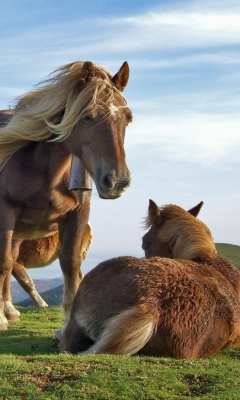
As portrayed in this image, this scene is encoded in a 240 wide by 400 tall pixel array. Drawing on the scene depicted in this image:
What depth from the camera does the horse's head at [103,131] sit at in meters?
8.30

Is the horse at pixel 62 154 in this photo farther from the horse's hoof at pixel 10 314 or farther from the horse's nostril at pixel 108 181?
the horse's hoof at pixel 10 314

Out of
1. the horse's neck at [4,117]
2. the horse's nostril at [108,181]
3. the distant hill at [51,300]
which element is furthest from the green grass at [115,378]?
the horse's neck at [4,117]

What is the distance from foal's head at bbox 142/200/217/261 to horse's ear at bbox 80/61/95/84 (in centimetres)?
188

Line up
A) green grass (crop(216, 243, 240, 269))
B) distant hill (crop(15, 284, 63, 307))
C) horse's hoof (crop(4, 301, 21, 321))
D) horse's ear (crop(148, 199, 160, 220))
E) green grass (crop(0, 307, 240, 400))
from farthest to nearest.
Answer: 1. green grass (crop(216, 243, 240, 269))
2. distant hill (crop(15, 284, 63, 307))
3. horse's hoof (crop(4, 301, 21, 321))
4. horse's ear (crop(148, 199, 160, 220))
5. green grass (crop(0, 307, 240, 400))

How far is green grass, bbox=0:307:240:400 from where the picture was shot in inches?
220

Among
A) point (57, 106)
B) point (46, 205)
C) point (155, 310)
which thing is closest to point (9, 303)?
point (46, 205)

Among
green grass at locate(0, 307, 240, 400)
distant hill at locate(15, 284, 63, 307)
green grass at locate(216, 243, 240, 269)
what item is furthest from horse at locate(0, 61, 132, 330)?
green grass at locate(216, 243, 240, 269)

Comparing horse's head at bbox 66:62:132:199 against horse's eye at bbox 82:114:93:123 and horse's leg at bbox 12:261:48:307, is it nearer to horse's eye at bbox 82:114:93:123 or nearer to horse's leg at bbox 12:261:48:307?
horse's eye at bbox 82:114:93:123

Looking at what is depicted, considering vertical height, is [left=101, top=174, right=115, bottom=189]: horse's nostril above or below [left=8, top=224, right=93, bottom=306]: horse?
above

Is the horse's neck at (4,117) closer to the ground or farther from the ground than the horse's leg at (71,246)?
farther from the ground

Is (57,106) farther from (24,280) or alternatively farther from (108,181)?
(24,280)

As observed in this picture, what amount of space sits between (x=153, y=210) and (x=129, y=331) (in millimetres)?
3426

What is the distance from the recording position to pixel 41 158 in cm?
985

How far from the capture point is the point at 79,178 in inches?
379
